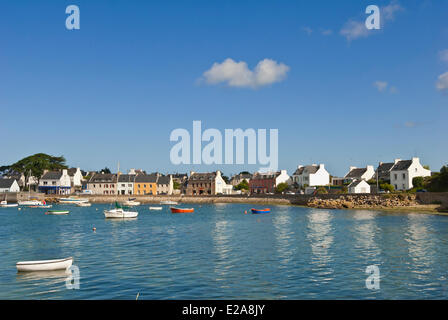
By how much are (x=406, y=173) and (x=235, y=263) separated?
99497mm

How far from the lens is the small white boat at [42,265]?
2597cm

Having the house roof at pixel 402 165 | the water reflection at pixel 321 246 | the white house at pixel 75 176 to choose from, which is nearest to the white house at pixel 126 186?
the white house at pixel 75 176

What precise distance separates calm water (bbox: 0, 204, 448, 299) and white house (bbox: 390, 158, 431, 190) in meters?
70.3

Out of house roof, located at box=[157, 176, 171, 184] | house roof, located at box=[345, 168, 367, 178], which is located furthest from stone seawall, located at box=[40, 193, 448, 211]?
house roof, located at box=[345, 168, 367, 178]

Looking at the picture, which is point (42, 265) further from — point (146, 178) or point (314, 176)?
point (146, 178)

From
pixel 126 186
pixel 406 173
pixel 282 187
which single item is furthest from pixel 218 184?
pixel 406 173

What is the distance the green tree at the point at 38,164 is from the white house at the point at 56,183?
196 inches

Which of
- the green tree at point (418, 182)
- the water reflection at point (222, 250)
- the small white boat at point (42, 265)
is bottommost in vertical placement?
the water reflection at point (222, 250)

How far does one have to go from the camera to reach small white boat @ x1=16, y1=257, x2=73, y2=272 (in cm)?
2597

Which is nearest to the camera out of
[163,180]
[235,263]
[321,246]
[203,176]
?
[235,263]

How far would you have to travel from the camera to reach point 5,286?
2292cm

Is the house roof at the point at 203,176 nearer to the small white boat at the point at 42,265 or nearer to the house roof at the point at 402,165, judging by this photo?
the house roof at the point at 402,165

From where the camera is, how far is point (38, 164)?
169 meters

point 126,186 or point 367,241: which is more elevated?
point 126,186
